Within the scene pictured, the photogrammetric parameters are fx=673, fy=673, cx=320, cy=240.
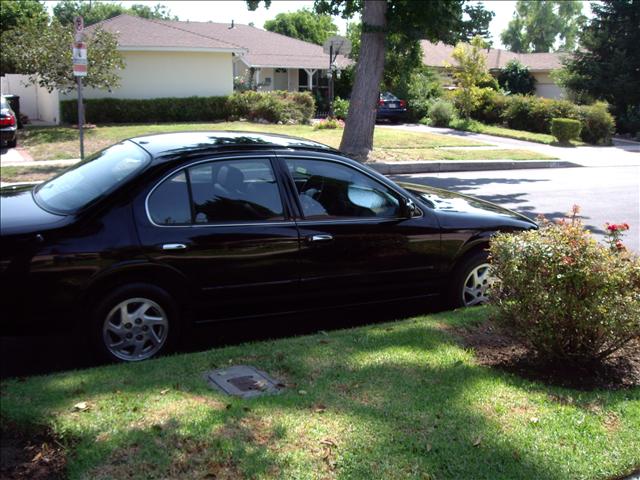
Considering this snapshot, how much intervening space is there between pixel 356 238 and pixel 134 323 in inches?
72.9

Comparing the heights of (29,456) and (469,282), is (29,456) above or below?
below

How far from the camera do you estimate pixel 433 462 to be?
3.31 metres

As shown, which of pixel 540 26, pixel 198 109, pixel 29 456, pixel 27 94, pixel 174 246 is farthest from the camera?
pixel 540 26

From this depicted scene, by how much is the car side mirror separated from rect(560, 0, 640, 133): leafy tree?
2771 centimetres

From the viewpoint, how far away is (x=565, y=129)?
24.5 meters

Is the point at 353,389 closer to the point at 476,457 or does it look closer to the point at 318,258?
the point at 476,457

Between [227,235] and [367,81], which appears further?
[367,81]

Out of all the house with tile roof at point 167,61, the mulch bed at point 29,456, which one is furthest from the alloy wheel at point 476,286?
the house with tile roof at point 167,61

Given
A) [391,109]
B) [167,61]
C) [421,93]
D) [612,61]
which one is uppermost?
[612,61]

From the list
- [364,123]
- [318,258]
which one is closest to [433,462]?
[318,258]

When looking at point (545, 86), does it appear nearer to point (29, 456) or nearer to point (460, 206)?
point (460, 206)

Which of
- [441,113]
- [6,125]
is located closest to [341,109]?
[441,113]

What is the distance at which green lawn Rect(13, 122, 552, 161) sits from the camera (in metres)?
18.0

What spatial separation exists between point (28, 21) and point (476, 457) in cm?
2552
